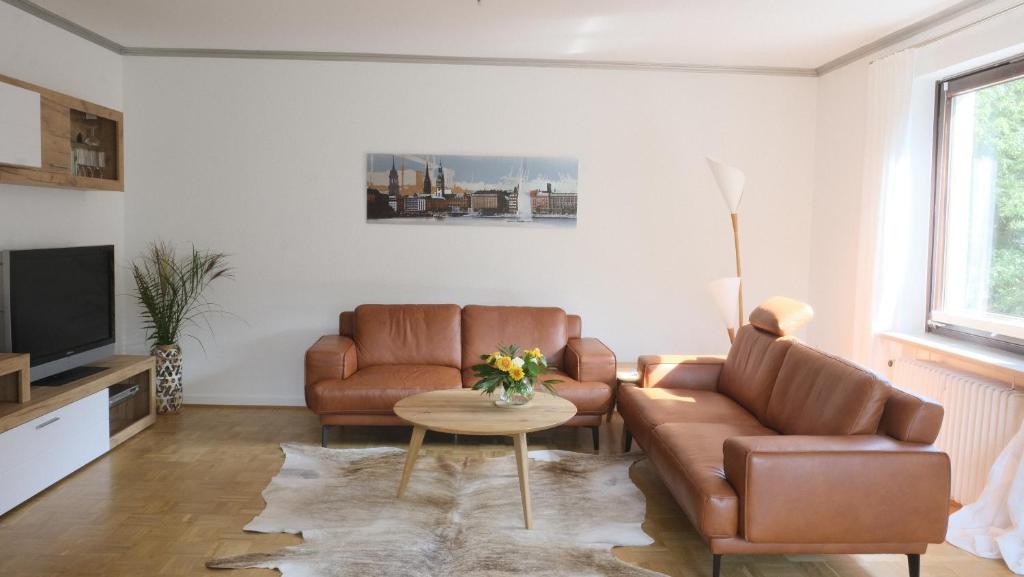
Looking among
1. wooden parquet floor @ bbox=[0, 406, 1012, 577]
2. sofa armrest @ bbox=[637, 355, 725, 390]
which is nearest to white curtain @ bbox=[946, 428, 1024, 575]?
wooden parquet floor @ bbox=[0, 406, 1012, 577]

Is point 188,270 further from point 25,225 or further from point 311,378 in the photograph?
point 311,378

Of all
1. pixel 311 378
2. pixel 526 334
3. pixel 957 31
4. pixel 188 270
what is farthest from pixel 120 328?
pixel 957 31

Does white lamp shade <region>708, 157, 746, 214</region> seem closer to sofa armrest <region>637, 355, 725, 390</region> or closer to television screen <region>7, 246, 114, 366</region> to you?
sofa armrest <region>637, 355, 725, 390</region>

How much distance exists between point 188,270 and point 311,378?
1676 millimetres

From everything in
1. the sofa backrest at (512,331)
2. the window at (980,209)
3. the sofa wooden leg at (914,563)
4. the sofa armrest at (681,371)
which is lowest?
the sofa wooden leg at (914,563)

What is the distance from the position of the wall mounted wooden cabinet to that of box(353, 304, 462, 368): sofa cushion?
1826 mm

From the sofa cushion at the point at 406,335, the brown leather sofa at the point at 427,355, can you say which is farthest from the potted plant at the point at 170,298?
the sofa cushion at the point at 406,335

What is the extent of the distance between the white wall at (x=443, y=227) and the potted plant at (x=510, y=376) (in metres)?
1.90

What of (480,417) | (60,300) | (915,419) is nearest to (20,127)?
(60,300)

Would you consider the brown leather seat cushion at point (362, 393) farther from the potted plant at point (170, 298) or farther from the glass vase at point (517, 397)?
the potted plant at point (170, 298)

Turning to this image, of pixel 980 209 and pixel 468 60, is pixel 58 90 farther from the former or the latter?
pixel 980 209

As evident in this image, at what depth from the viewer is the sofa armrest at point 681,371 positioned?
4.71m

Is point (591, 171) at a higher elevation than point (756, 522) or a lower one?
higher

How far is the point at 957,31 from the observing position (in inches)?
163
